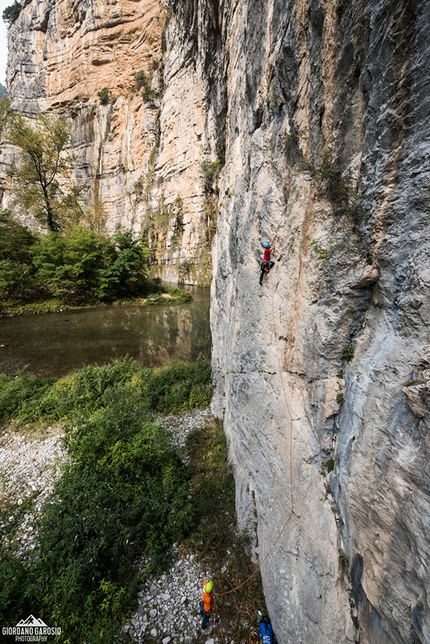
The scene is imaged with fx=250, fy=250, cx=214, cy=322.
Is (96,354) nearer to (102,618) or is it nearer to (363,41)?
(102,618)

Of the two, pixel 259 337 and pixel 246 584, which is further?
pixel 259 337

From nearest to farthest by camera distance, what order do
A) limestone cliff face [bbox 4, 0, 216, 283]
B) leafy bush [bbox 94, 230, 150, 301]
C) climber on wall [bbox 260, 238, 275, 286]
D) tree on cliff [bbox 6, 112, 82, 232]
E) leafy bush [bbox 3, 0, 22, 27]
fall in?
climber on wall [bbox 260, 238, 275, 286], tree on cliff [bbox 6, 112, 82, 232], leafy bush [bbox 94, 230, 150, 301], limestone cliff face [bbox 4, 0, 216, 283], leafy bush [bbox 3, 0, 22, 27]

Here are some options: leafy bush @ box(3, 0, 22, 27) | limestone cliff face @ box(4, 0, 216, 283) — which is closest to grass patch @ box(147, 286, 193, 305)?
limestone cliff face @ box(4, 0, 216, 283)

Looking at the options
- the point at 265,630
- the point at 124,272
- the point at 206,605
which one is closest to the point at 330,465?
the point at 265,630

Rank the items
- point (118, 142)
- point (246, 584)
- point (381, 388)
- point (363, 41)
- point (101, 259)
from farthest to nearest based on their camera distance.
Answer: point (118, 142) < point (101, 259) < point (246, 584) < point (363, 41) < point (381, 388)

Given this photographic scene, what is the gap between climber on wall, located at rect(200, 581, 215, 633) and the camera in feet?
10.1

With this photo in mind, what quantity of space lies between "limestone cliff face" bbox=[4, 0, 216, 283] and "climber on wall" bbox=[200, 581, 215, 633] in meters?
24.5

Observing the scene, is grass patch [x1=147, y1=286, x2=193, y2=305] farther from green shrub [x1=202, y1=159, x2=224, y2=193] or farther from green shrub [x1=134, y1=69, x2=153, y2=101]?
Answer: green shrub [x1=134, y1=69, x2=153, y2=101]

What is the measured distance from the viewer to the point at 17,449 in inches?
240

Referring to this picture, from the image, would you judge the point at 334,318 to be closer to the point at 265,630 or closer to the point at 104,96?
the point at 265,630

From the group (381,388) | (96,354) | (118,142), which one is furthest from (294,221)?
(118,142)

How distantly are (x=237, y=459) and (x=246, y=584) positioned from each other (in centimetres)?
162

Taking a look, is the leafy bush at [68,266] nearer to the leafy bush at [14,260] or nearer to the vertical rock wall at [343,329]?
the leafy bush at [14,260]

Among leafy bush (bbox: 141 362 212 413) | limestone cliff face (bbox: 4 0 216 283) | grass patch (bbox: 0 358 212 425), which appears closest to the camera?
grass patch (bbox: 0 358 212 425)
